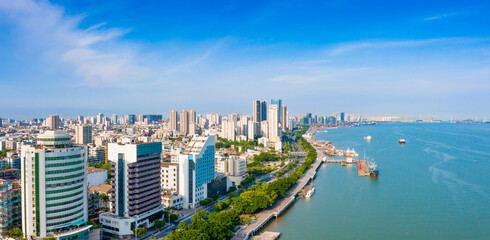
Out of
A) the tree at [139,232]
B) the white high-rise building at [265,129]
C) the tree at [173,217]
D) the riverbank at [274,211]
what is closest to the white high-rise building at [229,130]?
the white high-rise building at [265,129]

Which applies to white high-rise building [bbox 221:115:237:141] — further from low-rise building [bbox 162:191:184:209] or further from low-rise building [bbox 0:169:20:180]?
low-rise building [bbox 162:191:184:209]

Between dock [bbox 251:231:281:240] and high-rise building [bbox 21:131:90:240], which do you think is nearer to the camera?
high-rise building [bbox 21:131:90:240]

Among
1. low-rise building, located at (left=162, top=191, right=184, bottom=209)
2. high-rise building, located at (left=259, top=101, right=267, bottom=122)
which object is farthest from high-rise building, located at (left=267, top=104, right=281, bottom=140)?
low-rise building, located at (left=162, top=191, right=184, bottom=209)

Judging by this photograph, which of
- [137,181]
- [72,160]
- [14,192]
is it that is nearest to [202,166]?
[137,181]

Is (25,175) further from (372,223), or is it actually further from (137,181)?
(372,223)

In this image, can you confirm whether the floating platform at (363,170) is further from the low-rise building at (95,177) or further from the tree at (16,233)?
the tree at (16,233)

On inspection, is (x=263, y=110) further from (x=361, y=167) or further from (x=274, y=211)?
(x=274, y=211)
